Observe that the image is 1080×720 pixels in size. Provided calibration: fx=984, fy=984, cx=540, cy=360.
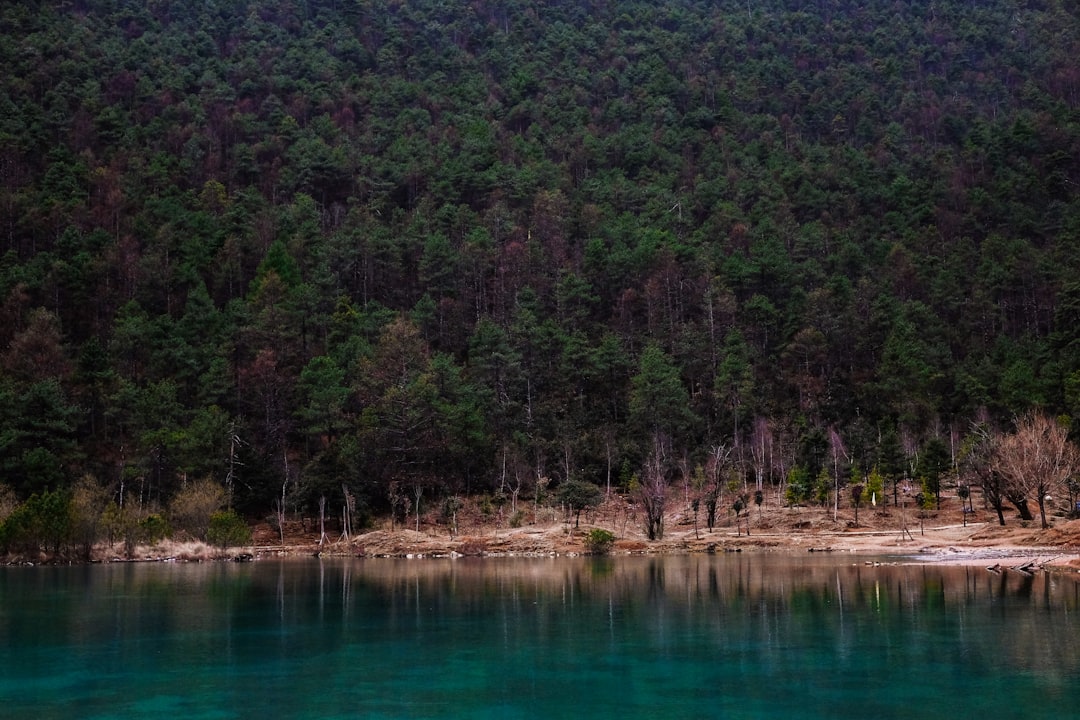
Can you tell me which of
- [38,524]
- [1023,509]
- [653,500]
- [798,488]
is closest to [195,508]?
[38,524]

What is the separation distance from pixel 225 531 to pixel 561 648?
5516cm

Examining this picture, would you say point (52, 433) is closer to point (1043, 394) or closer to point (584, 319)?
point (584, 319)

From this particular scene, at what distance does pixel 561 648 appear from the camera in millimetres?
29234

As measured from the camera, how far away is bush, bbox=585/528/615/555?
73000 millimetres

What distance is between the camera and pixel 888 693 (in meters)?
21.9

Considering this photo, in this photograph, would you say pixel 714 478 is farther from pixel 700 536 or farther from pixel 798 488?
pixel 700 536

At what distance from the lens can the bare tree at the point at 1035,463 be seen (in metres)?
64.1

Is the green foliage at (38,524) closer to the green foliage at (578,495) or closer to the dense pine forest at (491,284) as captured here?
the dense pine forest at (491,284)

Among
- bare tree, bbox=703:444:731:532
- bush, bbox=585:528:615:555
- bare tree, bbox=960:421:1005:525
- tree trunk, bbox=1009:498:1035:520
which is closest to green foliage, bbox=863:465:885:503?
bare tree, bbox=960:421:1005:525

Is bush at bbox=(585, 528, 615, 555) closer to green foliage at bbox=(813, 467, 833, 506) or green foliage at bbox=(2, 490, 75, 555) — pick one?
green foliage at bbox=(813, 467, 833, 506)

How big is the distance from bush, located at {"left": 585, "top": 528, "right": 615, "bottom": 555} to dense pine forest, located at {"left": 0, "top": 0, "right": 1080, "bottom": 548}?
15.4 meters

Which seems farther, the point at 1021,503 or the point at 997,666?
the point at 1021,503

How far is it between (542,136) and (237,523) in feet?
351

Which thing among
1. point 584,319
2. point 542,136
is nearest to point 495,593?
point 584,319
